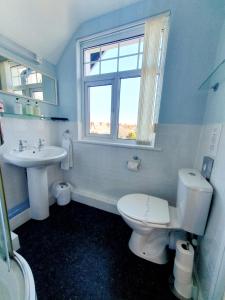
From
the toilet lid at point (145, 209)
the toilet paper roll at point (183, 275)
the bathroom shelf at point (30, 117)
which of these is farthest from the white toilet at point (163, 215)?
the bathroom shelf at point (30, 117)

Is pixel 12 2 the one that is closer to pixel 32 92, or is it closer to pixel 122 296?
pixel 32 92

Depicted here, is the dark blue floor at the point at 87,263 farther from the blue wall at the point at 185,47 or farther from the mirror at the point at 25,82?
the mirror at the point at 25,82

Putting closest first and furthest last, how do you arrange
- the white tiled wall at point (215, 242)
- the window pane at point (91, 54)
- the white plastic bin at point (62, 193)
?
the white tiled wall at point (215, 242), the window pane at point (91, 54), the white plastic bin at point (62, 193)

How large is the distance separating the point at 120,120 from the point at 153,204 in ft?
3.33

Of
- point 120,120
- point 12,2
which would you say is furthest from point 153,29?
point 12,2

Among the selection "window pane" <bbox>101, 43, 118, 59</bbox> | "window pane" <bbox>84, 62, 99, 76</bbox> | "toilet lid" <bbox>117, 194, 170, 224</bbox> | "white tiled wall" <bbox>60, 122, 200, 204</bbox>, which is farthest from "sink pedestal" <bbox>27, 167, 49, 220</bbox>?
"window pane" <bbox>101, 43, 118, 59</bbox>

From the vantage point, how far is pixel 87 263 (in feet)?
3.63

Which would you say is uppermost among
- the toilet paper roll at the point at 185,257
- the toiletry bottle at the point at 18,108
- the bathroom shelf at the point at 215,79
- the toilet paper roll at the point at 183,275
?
the bathroom shelf at the point at 215,79

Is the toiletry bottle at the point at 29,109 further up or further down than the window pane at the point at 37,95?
further down

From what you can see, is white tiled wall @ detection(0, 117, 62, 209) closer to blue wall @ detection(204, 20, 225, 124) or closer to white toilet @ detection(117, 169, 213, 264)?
white toilet @ detection(117, 169, 213, 264)

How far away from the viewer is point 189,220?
0.94 meters

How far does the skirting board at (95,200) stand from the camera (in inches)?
68.2

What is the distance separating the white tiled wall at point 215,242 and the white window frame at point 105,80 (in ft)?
2.03

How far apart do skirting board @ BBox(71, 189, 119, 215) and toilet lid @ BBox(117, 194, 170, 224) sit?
20.6 inches
